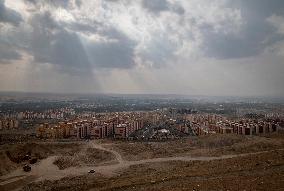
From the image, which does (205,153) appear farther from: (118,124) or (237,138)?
(118,124)

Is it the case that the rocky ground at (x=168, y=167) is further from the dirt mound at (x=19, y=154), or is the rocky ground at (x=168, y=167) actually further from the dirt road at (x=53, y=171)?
the dirt mound at (x=19, y=154)

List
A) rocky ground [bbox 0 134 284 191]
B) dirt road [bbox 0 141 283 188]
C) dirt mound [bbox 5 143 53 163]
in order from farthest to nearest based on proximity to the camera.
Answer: dirt mound [bbox 5 143 53 163], dirt road [bbox 0 141 283 188], rocky ground [bbox 0 134 284 191]

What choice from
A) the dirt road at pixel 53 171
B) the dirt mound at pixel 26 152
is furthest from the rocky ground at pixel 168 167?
the dirt mound at pixel 26 152

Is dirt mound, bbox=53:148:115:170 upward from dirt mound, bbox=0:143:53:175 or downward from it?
downward

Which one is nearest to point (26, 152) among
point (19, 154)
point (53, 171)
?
point (19, 154)

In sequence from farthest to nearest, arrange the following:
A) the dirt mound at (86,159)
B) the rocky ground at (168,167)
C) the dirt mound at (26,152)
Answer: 1. the dirt mound at (26,152)
2. the dirt mound at (86,159)
3. the rocky ground at (168,167)

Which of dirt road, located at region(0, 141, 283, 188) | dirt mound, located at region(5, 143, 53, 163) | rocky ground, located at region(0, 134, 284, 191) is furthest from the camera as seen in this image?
dirt mound, located at region(5, 143, 53, 163)

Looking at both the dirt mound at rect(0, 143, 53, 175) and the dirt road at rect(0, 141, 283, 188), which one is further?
the dirt mound at rect(0, 143, 53, 175)

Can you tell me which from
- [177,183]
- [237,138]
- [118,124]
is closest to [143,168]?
[177,183]

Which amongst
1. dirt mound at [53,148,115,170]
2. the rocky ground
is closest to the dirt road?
the rocky ground

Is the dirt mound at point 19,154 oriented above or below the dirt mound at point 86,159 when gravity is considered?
above

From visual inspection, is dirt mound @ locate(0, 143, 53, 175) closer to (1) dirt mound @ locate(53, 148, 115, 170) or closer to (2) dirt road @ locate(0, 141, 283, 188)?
(2) dirt road @ locate(0, 141, 283, 188)
